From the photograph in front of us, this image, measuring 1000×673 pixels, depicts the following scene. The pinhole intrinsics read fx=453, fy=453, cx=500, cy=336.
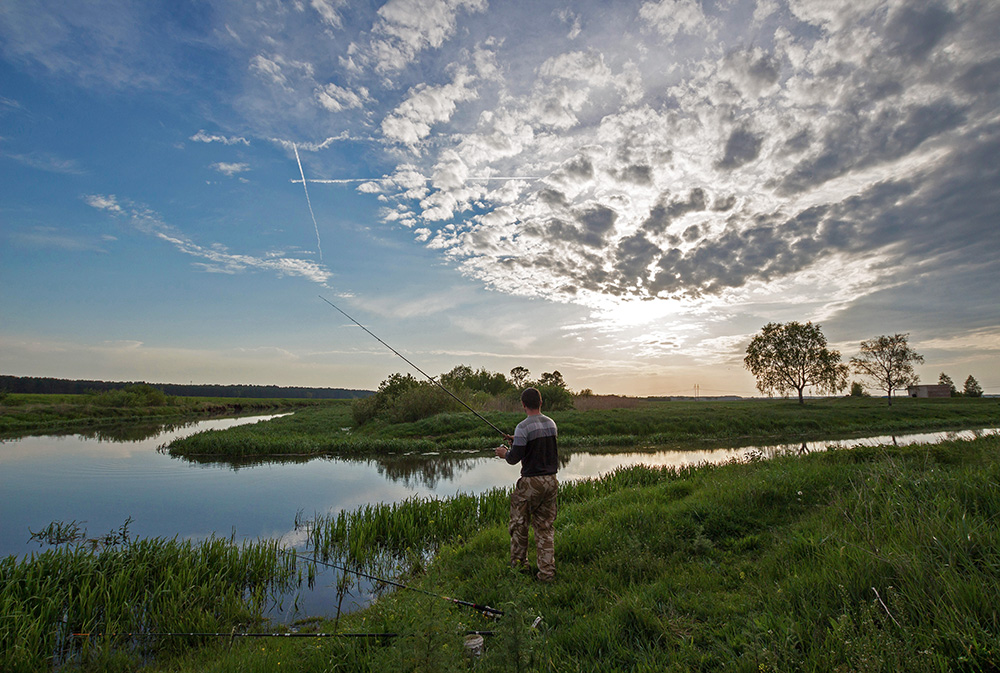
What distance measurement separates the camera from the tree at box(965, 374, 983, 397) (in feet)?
275

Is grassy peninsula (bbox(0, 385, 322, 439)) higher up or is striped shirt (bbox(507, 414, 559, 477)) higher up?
striped shirt (bbox(507, 414, 559, 477))

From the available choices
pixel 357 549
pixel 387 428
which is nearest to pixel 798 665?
pixel 357 549

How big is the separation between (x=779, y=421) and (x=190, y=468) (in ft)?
A: 134

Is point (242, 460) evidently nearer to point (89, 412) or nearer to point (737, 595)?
point (737, 595)

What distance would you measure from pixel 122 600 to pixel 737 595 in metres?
8.84

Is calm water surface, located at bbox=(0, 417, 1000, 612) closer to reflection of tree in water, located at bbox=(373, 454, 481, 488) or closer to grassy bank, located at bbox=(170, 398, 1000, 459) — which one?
reflection of tree in water, located at bbox=(373, 454, 481, 488)

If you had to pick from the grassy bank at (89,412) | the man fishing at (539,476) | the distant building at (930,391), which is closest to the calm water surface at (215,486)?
the man fishing at (539,476)

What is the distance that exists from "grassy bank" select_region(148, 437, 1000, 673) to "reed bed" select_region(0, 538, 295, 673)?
79 cm

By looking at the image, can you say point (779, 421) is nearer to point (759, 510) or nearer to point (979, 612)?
point (759, 510)

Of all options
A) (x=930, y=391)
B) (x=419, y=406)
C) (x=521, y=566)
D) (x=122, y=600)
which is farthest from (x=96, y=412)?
(x=930, y=391)

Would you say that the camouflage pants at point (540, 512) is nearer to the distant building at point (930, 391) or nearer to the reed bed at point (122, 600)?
the reed bed at point (122, 600)

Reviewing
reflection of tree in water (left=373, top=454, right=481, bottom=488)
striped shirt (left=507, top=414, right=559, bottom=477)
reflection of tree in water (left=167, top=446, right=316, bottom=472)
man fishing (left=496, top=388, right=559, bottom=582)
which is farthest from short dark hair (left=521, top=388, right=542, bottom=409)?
reflection of tree in water (left=167, top=446, right=316, bottom=472)

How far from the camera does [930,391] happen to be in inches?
3403

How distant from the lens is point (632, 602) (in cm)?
504
